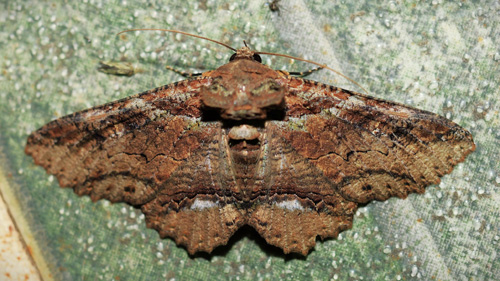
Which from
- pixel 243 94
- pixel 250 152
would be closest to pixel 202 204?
pixel 250 152

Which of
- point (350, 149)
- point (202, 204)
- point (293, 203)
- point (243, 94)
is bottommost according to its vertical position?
point (202, 204)

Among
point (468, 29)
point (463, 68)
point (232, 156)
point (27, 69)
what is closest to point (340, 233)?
point (232, 156)

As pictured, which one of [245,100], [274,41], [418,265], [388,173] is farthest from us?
[274,41]

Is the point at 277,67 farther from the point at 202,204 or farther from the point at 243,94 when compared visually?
the point at 202,204

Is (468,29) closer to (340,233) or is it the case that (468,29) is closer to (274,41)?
(274,41)

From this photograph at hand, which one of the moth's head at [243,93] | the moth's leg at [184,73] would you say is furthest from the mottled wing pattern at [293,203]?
the moth's leg at [184,73]

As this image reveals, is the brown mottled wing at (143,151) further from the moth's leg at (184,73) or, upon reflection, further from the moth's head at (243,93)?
the moth's leg at (184,73)

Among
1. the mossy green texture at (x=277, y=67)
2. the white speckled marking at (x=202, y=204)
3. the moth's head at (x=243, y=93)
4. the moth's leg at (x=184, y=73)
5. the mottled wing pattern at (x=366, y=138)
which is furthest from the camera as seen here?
the moth's leg at (x=184, y=73)
